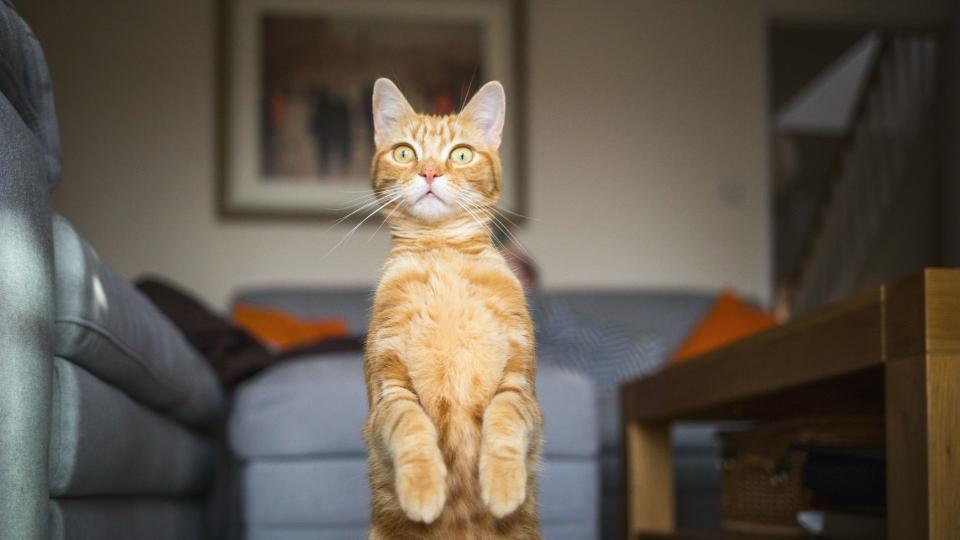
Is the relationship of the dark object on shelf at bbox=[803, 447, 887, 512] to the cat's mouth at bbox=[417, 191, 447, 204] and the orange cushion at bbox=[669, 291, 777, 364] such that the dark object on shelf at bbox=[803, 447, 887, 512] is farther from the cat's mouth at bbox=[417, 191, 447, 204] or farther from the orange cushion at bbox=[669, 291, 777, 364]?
the orange cushion at bbox=[669, 291, 777, 364]

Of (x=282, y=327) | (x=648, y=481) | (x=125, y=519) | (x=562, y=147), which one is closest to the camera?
(x=125, y=519)

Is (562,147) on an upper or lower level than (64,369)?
upper

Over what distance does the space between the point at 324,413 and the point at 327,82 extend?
93.4 inches

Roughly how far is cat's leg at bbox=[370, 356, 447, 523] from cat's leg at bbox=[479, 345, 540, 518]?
0.13 ft

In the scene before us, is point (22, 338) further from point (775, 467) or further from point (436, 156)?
point (775, 467)

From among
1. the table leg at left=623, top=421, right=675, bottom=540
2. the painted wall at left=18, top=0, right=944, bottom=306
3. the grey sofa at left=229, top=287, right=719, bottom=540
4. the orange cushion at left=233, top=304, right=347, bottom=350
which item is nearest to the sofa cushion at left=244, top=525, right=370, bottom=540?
the grey sofa at left=229, top=287, right=719, bottom=540

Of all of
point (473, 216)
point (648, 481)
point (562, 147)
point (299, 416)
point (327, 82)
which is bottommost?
point (648, 481)

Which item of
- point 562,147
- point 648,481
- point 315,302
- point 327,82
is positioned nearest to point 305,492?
point 648,481

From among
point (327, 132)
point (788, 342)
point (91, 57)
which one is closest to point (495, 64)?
point (327, 132)

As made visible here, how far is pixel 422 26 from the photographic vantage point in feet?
14.2

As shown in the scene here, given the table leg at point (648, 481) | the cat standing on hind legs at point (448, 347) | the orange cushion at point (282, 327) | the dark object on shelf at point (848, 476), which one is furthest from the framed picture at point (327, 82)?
the cat standing on hind legs at point (448, 347)

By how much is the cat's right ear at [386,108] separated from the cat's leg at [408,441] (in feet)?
0.73

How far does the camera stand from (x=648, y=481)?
83.5 inches

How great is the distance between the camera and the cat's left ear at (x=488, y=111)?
0.95 meters
